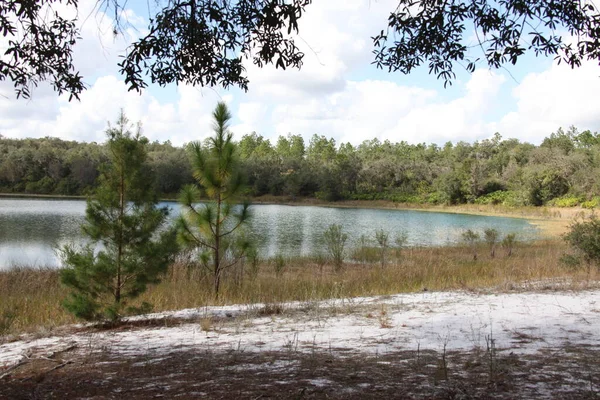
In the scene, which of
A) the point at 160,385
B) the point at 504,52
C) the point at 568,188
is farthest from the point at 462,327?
the point at 568,188

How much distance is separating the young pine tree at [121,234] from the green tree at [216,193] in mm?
2068

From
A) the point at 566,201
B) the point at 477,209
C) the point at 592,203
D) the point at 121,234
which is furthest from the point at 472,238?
the point at 477,209

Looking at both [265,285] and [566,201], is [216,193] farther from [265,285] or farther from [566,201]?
[566,201]

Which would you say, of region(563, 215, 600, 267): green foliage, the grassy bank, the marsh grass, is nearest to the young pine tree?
the marsh grass

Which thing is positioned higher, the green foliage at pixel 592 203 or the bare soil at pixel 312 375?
the green foliage at pixel 592 203

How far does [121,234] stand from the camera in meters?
6.31

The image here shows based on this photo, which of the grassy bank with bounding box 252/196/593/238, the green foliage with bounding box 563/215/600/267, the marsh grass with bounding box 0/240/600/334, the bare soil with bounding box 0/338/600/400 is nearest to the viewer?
the bare soil with bounding box 0/338/600/400

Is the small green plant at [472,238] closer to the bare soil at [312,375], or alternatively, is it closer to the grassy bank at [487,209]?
the bare soil at [312,375]

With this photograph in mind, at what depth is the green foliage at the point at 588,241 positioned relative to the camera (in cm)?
1109

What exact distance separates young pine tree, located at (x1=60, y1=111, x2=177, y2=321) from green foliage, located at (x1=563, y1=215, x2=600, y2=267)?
9722mm

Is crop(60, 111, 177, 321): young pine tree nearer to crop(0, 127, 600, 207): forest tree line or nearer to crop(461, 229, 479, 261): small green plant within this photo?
crop(461, 229, 479, 261): small green plant

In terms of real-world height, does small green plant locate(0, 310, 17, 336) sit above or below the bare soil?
below

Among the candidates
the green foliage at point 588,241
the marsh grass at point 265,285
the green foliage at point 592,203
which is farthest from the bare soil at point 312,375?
the green foliage at point 592,203

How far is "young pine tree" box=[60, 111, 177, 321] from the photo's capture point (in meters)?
6.16
